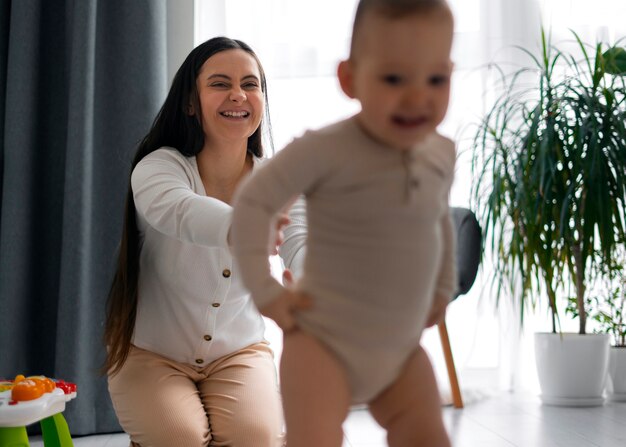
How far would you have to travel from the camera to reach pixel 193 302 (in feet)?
6.35

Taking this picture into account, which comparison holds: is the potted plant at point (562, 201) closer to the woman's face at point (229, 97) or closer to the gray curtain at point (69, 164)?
the gray curtain at point (69, 164)

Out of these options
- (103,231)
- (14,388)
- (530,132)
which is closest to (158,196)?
(14,388)

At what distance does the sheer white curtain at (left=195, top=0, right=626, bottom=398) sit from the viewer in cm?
344

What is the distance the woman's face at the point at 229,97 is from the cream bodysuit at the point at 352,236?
37.6 inches

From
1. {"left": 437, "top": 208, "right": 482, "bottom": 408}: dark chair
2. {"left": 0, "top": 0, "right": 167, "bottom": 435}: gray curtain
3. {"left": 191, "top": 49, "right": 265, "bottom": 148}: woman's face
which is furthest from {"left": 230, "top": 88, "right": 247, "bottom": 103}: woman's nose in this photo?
{"left": 437, "top": 208, "right": 482, "bottom": 408}: dark chair

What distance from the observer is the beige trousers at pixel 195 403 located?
183cm

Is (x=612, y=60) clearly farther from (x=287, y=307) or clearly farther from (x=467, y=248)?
(x=287, y=307)

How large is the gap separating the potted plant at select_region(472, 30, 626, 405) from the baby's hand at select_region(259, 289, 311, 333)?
7.24 feet

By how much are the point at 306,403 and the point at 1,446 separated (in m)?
1.11

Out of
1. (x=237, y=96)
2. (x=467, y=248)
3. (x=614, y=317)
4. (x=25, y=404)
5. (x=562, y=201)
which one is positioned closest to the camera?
(x=25, y=404)

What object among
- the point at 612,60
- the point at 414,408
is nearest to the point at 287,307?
the point at 414,408

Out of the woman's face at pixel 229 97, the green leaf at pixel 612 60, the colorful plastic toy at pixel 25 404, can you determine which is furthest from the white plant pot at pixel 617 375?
the colorful plastic toy at pixel 25 404

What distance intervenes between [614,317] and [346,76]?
2805 millimetres

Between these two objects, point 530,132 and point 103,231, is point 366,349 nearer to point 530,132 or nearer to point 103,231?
point 103,231
